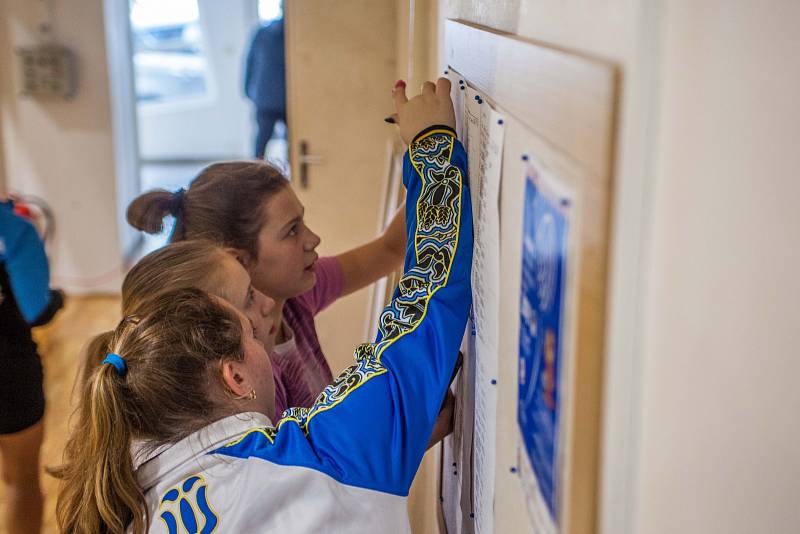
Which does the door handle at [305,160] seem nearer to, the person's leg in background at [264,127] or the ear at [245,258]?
the ear at [245,258]

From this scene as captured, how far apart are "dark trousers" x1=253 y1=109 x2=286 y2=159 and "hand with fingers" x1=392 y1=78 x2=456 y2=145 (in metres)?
4.82

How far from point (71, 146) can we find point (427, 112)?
13.9 feet

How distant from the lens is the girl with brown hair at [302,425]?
3.21 ft

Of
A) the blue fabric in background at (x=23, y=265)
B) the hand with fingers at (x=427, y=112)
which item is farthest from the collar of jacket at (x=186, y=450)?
the blue fabric in background at (x=23, y=265)

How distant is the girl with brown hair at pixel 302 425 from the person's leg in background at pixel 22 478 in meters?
1.22

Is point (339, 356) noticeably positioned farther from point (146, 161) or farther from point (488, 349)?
point (146, 161)

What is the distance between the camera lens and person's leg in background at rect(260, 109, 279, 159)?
5.81 meters

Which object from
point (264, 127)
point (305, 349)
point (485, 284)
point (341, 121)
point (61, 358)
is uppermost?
point (485, 284)

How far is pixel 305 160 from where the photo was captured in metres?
3.49

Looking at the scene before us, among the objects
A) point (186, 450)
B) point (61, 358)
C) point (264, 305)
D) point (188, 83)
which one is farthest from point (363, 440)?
point (188, 83)

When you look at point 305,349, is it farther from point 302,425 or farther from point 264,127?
point 264,127

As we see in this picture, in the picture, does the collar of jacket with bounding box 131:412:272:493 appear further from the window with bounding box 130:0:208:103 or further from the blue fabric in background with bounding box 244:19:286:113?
the window with bounding box 130:0:208:103

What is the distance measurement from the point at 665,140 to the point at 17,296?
2.11m

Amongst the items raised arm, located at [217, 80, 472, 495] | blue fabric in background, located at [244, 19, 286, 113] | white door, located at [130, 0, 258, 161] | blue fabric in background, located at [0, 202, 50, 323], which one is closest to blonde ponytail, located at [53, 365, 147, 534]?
raised arm, located at [217, 80, 472, 495]
